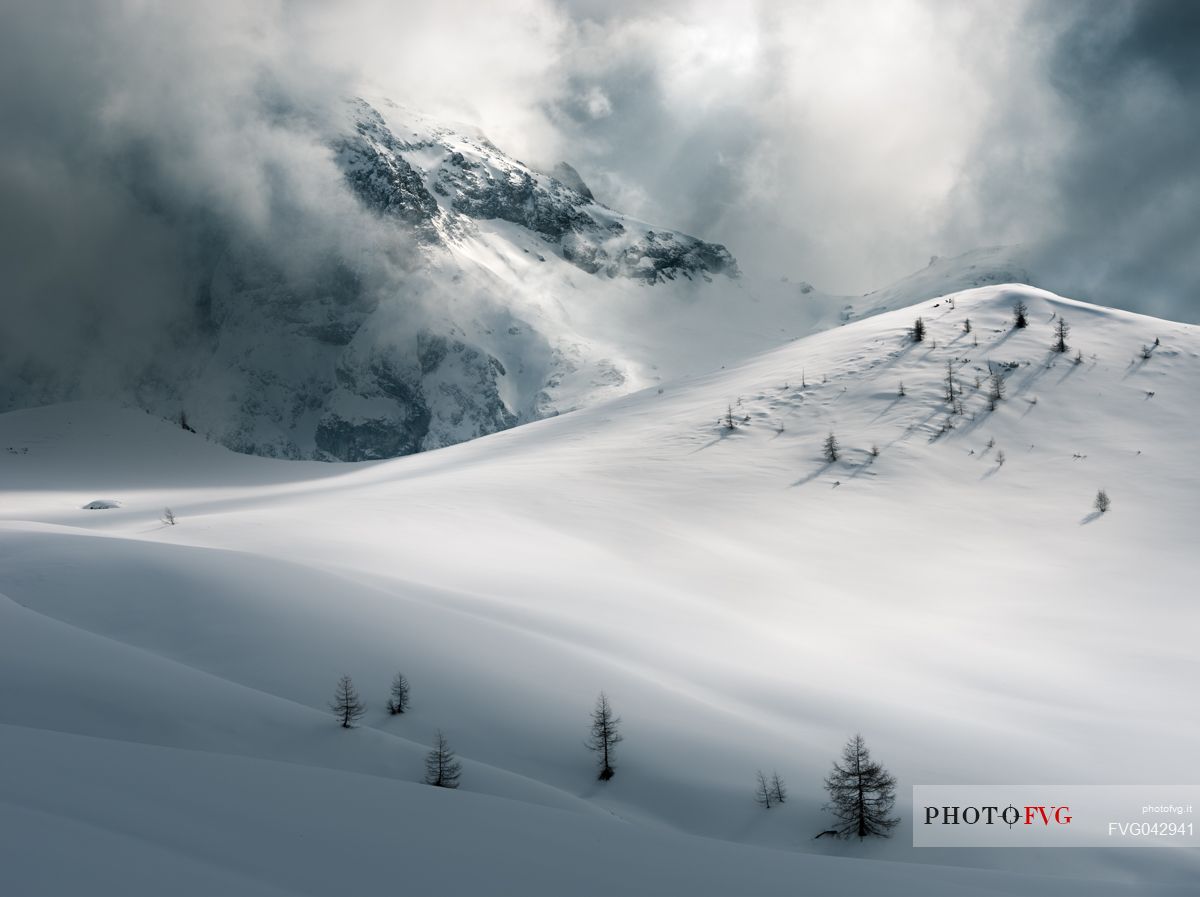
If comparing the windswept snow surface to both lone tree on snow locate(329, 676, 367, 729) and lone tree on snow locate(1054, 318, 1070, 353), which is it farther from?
lone tree on snow locate(1054, 318, 1070, 353)

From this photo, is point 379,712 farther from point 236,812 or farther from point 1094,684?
point 1094,684

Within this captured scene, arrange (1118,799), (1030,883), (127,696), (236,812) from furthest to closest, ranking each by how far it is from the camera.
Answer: (1118,799) → (127,696) → (1030,883) → (236,812)

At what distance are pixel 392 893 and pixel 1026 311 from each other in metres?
58.2

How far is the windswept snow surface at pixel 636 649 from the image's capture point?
861cm

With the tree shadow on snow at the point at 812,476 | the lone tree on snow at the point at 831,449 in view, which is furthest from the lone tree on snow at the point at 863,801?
the lone tree on snow at the point at 831,449

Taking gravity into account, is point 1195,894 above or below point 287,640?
below

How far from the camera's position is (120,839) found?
22.6ft

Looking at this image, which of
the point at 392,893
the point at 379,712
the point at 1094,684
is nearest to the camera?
the point at 392,893

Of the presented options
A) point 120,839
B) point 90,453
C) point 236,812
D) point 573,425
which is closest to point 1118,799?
point 236,812

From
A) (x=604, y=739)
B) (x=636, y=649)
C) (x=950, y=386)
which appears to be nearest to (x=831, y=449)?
(x=950, y=386)

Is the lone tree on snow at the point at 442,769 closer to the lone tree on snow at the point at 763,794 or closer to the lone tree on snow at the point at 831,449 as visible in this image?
the lone tree on snow at the point at 763,794

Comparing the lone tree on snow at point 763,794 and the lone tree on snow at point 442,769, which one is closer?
the lone tree on snow at point 442,769

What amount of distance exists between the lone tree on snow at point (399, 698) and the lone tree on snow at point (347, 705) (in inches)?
21.4

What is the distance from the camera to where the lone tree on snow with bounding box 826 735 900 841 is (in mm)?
13047
